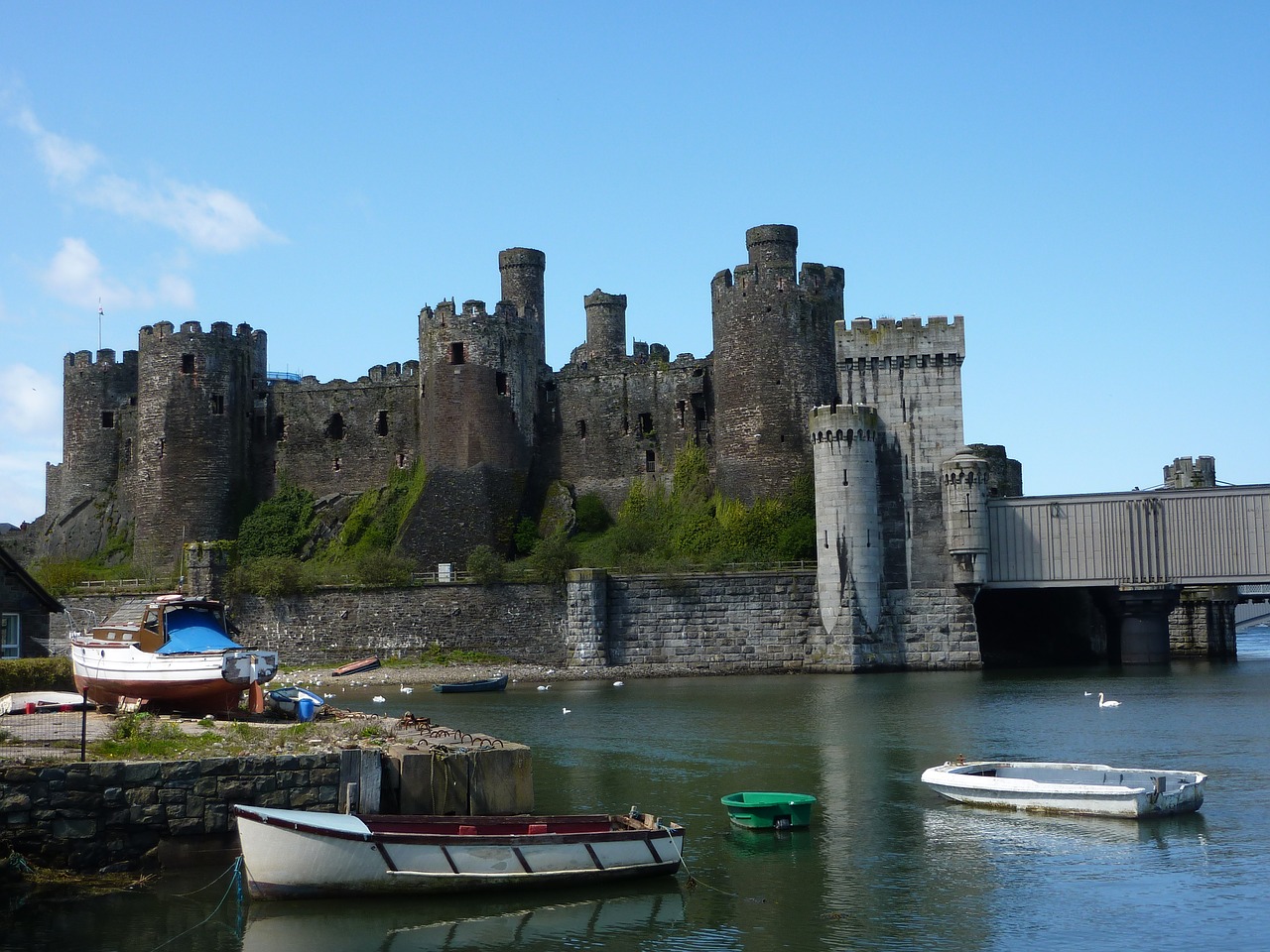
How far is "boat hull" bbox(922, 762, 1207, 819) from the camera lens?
898 inches

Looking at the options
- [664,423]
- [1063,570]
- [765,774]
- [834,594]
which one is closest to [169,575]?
[664,423]

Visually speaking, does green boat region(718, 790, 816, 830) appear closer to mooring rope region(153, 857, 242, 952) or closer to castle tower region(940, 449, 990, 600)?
mooring rope region(153, 857, 242, 952)

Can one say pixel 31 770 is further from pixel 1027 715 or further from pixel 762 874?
pixel 1027 715

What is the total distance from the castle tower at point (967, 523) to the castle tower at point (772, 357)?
6896 millimetres

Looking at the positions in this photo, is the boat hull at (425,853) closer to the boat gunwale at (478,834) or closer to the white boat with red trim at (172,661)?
the boat gunwale at (478,834)

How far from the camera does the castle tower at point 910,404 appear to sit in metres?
53.2

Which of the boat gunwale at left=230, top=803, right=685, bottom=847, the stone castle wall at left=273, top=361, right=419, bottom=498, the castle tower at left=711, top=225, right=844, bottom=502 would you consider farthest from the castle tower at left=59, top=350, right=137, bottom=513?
the boat gunwale at left=230, top=803, right=685, bottom=847

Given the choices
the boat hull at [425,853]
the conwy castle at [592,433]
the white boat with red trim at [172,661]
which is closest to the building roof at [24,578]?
the white boat with red trim at [172,661]

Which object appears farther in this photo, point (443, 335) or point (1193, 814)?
point (443, 335)

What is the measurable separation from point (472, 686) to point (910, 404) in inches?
749

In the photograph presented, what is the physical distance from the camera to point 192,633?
75.8 feet

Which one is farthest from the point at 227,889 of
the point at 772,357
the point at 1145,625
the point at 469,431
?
the point at 1145,625

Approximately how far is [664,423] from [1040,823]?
41243 millimetres

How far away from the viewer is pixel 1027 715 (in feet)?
120
